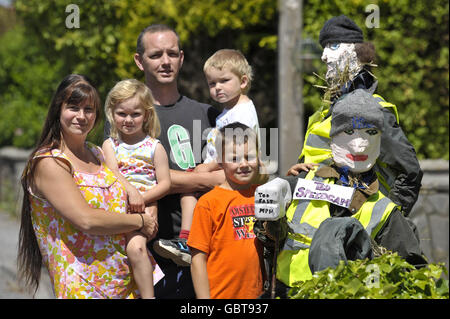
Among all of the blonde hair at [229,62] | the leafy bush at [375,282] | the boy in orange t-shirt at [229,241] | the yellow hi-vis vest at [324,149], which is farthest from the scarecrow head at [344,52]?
the leafy bush at [375,282]

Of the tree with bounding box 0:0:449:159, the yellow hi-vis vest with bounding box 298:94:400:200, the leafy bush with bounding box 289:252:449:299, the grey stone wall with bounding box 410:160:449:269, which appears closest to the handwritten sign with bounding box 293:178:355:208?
the yellow hi-vis vest with bounding box 298:94:400:200

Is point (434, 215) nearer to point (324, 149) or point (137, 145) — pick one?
point (324, 149)

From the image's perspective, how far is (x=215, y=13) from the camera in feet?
24.8

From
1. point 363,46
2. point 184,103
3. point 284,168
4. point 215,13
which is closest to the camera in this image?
point 363,46

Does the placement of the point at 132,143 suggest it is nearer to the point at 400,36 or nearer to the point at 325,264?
the point at 325,264

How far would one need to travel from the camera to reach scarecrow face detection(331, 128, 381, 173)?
3.10 metres

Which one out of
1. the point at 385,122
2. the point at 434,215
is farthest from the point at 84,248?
the point at 434,215

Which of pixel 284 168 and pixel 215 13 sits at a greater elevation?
pixel 215 13

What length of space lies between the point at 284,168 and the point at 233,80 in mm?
2766

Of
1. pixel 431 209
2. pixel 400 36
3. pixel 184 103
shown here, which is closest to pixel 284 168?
pixel 431 209

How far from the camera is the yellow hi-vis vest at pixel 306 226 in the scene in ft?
9.93

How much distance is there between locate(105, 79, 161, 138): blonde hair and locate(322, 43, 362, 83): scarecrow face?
86 cm

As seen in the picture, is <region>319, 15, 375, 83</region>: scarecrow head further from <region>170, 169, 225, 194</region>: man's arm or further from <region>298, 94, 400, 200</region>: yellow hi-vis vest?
<region>170, 169, 225, 194</region>: man's arm
